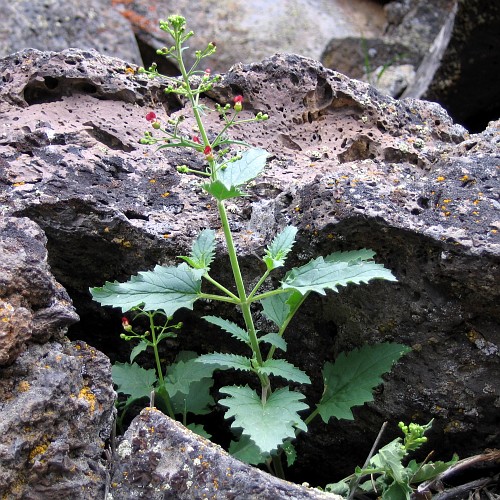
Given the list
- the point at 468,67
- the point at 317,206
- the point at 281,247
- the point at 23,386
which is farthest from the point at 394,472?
the point at 468,67

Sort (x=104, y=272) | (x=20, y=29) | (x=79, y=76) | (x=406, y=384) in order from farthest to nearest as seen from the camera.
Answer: (x=20, y=29), (x=79, y=76), (x=104, y=272), (x=406, y=384)

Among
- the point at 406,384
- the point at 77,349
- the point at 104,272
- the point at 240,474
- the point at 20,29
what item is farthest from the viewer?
the point at 20,29

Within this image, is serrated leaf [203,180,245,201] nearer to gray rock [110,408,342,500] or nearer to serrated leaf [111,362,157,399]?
gray rock [110,408,342,500]

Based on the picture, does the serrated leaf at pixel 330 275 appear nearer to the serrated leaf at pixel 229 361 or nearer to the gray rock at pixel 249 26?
the serrated leaf at pixel 229 361

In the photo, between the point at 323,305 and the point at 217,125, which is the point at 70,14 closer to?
the point at 217,125

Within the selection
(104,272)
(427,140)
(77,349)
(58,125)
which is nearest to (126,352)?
(104,272)

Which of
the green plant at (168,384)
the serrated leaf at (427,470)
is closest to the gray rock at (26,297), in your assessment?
the green plant at (168,384)
